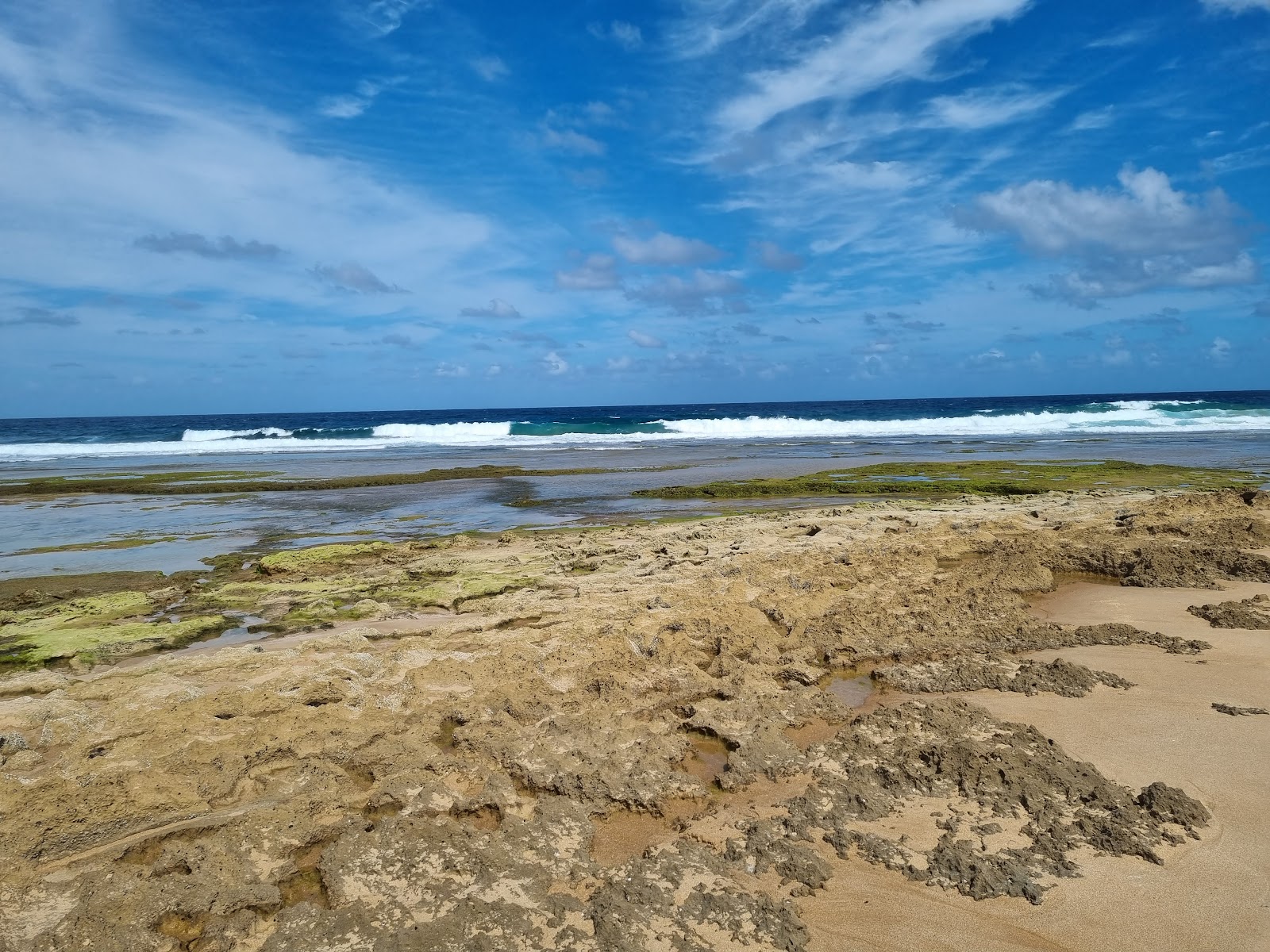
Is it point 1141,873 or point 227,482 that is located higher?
point 227,482

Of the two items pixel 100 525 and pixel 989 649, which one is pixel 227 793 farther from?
pixel 100 525

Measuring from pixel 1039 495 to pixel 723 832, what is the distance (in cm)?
1432

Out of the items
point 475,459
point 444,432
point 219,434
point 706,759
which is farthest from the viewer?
point 219,434

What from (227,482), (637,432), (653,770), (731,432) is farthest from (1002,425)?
(653,770)

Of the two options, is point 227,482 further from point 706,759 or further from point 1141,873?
point 1141,873

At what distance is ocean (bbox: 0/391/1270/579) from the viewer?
14.1 m

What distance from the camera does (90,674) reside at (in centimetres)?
637

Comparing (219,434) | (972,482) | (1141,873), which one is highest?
(219,434)

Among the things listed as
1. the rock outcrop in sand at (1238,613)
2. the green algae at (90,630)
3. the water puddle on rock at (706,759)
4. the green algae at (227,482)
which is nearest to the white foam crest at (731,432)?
the green algae at (227,482)

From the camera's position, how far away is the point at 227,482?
25.0 m

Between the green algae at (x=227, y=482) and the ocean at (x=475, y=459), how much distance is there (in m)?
1.12

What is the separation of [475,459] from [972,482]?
21527 mm

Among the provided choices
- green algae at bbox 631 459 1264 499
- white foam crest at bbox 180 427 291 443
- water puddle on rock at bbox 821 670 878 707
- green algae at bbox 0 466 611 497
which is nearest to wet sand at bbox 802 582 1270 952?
water puddle on rock at bbox 821 670 878 707

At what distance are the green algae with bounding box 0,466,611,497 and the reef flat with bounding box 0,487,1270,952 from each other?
15301 millimetres
